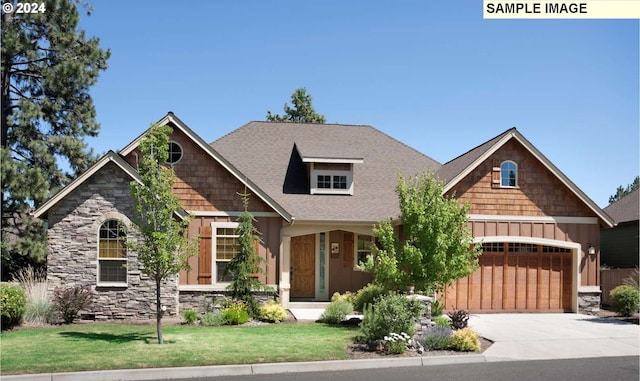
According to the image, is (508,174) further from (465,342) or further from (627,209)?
(627,209)

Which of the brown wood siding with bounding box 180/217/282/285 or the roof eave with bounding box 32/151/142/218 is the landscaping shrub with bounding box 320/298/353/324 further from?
the roof eave with bounding box 32/151/142/218

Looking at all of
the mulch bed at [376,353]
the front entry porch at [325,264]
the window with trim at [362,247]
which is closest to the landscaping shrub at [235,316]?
the mulch bed at [376,353]

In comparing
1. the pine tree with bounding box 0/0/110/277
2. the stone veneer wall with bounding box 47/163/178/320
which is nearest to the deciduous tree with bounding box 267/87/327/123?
the pine tree with bounding box 0/0/110/277

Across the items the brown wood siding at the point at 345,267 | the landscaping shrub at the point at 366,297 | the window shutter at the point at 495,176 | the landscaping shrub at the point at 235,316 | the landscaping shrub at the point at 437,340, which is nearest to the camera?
the landscaping shrub at the point at 437,340

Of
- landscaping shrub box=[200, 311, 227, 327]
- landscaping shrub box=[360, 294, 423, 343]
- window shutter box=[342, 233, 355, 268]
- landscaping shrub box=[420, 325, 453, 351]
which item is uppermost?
window shutter box=[342, 233, 355, 268]

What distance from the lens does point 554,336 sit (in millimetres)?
15398

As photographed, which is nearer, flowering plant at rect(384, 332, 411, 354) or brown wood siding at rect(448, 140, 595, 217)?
flowering plant at rect(384, 332, 411, 354)

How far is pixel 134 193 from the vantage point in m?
13.7

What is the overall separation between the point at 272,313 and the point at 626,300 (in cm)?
1078

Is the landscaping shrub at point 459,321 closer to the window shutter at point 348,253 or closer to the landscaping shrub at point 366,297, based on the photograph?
the landscaping shrub at point 366,297

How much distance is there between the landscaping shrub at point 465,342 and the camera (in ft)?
43.1

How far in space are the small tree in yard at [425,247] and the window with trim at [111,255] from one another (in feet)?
24.6

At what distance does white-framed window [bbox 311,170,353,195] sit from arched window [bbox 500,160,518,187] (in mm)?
5638

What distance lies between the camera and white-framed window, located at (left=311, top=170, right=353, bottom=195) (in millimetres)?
22672
